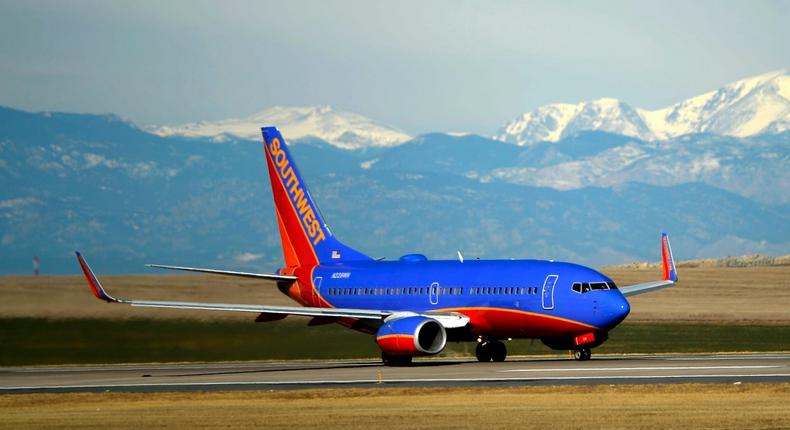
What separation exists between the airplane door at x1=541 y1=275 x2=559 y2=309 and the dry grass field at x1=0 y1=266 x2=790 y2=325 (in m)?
22.5

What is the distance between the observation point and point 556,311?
Result: 55.7m

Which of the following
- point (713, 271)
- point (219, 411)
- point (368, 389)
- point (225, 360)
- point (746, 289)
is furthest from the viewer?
point (713, 271)

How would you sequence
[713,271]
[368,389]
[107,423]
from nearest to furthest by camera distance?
[107,423] → [368,389] → [713,271]

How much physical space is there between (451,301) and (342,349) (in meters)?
11.1

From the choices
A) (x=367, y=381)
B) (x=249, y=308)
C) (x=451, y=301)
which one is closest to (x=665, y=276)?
(x=451, y=301)

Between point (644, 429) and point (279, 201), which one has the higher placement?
point (279, 201)

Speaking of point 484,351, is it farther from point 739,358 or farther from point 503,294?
point 739,358

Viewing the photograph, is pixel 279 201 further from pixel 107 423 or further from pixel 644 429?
pixel 644 429

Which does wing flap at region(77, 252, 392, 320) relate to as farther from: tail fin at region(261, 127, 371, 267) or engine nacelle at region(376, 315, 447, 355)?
tail fin at region(261, 127, 371, 267)

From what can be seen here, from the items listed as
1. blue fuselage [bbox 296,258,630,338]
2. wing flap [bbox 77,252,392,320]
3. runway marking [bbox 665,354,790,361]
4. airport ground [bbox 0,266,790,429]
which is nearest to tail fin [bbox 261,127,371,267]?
blue fuselage [bbox 296,258,630,338]

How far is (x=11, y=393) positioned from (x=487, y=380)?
14.7 meters

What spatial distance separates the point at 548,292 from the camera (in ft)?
184

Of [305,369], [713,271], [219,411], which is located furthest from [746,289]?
[219,411]

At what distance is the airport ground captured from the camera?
113 ft
